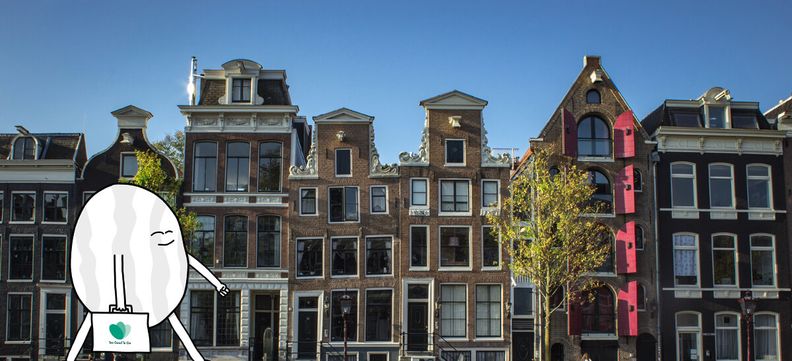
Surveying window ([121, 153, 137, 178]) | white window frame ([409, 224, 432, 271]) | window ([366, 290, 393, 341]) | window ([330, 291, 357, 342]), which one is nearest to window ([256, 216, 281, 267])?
window ([330, 291, 357, 342])

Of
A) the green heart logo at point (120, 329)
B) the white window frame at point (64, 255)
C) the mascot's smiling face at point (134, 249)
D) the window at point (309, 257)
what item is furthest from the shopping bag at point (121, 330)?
the white window frame at point (64, 255)

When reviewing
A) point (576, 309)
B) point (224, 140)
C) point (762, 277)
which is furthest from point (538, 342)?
point (224, 140)

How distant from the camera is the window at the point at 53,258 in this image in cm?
3572

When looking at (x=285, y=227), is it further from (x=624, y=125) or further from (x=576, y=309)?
(x=624, y=125)

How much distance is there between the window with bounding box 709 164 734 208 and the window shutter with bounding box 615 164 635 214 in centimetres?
445

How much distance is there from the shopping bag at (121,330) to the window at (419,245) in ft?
71.6

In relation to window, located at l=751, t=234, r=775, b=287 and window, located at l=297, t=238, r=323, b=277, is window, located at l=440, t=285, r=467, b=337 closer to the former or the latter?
window, located at l=297, t=238, r=323, b=277

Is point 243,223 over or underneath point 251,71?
underneath

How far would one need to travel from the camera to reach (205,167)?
1401 inches

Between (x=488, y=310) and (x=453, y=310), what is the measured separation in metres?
1.51

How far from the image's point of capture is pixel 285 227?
35031 millimetres

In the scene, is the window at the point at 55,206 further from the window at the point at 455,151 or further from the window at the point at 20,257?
the window at the point at 455,151

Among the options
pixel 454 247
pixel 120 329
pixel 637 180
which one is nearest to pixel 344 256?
pixel 454 247

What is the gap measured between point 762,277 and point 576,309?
359 inches
